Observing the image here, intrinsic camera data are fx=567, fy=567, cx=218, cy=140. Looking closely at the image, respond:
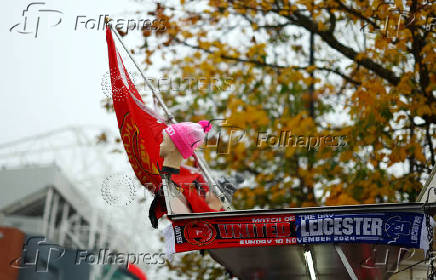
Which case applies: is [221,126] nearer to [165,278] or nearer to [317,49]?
[317,49]

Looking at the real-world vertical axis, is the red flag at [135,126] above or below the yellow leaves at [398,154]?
below

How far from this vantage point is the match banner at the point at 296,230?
21.0ft

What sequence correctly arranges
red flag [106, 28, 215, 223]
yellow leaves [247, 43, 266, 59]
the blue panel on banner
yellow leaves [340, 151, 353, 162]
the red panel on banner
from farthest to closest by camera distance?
1. yellow leaves [247, 43, 266, 59]
2. yellow leaves [340, 151, 353, 162]
3. red flag [106, 28, 215, 223]
4. the red panel on banner
5. the blue panel on banner

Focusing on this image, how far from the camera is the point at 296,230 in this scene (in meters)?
6.72

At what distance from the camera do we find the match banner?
640 cm

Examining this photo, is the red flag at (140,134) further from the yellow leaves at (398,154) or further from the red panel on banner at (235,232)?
the yellow leaves at (398,154)

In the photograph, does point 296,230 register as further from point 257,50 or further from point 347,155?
point 257,50

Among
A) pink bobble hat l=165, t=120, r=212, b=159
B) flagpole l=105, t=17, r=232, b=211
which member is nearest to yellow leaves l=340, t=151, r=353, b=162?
flagpole l=105, t=17, r=232, b=211

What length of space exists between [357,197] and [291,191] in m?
2.71

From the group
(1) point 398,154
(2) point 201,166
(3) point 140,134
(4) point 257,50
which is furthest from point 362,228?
(4) point 257,50

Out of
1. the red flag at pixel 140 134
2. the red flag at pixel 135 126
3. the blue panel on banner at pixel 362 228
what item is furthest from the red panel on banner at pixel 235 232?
the red flag at pixel 135 126

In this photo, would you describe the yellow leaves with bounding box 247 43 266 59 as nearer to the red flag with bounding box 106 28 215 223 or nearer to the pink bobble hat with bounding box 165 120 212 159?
the red flag with bounding box 106 28 215 223

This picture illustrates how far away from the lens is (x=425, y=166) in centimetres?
1198

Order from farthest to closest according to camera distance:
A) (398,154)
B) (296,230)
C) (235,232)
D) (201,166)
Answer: (398,154) < (201,166) < (235,232) < (296,230)
